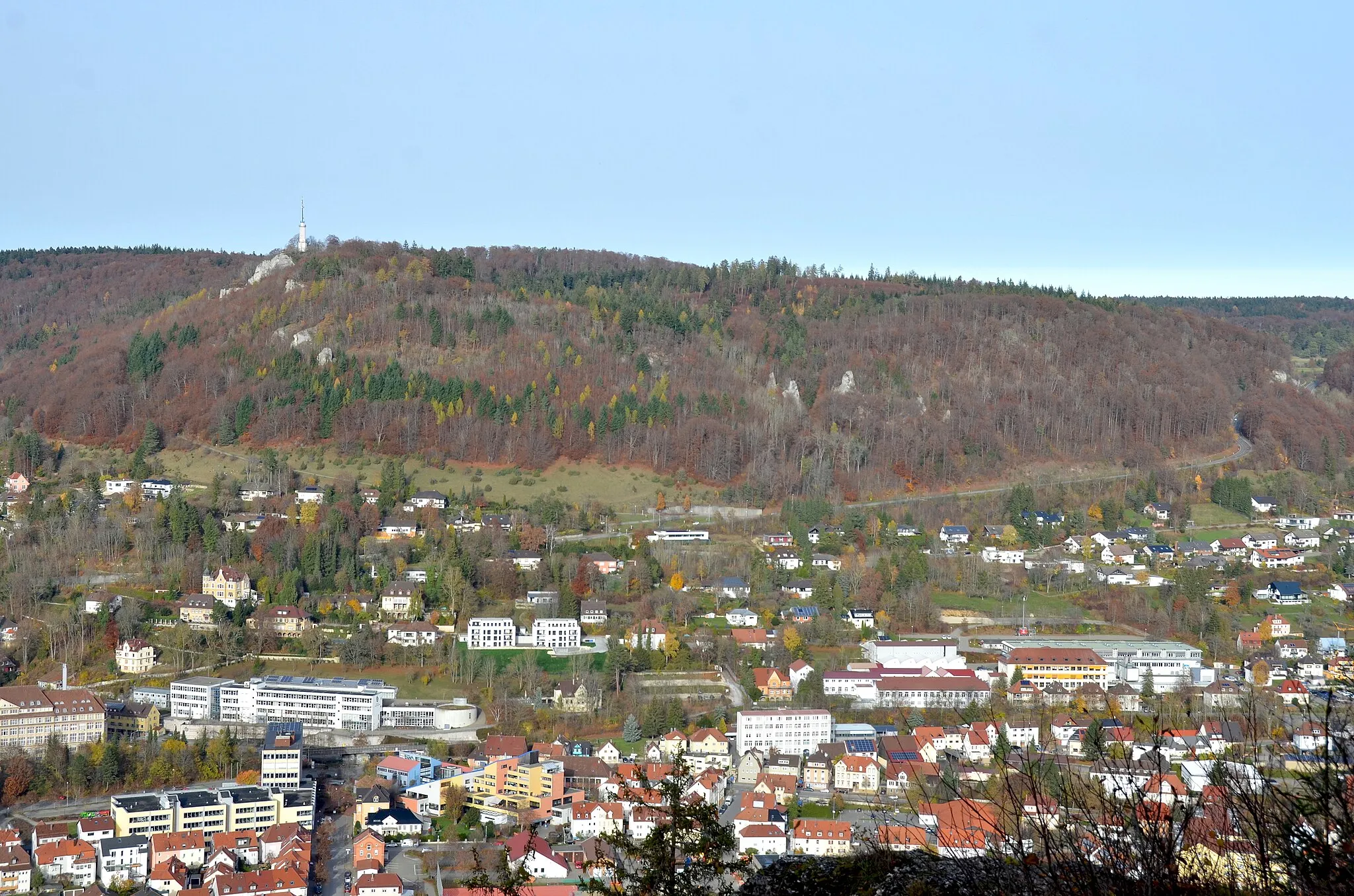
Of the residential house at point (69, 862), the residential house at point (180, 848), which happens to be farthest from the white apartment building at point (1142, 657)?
the residential house at point (69, 862)

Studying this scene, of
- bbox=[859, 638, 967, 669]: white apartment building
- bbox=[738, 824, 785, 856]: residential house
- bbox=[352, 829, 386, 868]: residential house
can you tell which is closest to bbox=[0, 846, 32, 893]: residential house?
bbox=[352, 829, 386, 868]: residential house

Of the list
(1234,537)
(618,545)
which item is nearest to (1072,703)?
(618,545)

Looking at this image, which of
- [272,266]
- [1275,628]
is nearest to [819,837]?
[1275,628]

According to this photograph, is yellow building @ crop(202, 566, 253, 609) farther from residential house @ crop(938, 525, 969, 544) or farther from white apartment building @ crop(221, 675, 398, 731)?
residential house @ crop(938, 525, 969, 544)

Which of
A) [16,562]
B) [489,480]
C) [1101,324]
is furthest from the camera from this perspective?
[1101,324]

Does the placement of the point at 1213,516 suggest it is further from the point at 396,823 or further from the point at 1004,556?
the point at 396,823

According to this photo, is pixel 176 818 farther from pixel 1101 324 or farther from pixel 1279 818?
pixel 1101 324
